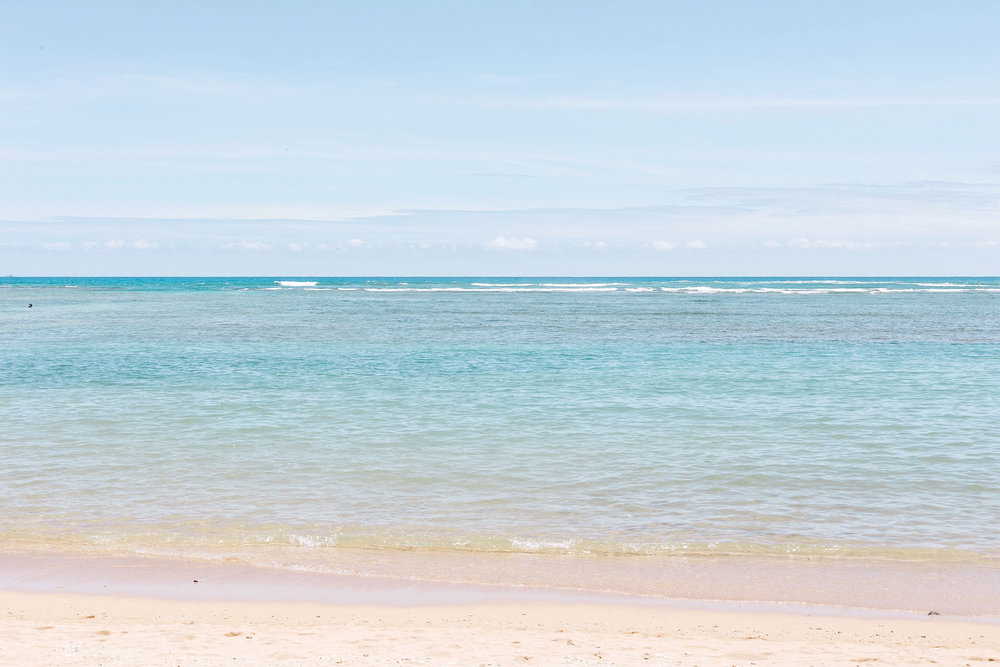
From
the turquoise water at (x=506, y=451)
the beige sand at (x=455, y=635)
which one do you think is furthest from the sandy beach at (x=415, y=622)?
the turquoise water at (x=506, y=451)

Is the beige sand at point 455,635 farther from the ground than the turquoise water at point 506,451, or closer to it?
closer to it

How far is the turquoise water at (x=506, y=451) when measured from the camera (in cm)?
993

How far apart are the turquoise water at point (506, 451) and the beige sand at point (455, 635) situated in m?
1.63

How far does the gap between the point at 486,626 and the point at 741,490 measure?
5.29 metres

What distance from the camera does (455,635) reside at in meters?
7.07

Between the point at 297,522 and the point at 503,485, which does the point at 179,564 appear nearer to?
the point at 297,522

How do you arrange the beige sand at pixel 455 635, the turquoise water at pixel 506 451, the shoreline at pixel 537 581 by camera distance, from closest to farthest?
the beige sand at pixel 455 635 → the shoreline at pixel 537 581 → the turquoise water at pixel 506 451

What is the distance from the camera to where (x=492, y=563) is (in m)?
9.10

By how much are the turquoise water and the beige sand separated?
5.33 ft

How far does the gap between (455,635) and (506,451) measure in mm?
6721

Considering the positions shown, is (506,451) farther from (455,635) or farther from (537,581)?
(455,635)

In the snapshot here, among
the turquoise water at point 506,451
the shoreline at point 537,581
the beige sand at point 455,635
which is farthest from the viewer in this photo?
the turquoise water at point 506,451

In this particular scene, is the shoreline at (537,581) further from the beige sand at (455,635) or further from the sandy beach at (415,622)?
the beige sand at (455,635)

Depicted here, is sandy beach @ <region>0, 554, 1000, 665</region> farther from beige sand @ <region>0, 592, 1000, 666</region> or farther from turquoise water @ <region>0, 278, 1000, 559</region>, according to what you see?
turquoise water @ <region>0, 278, 1000, 559</region>
